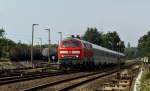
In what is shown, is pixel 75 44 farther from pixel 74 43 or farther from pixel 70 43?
pixel 70 43

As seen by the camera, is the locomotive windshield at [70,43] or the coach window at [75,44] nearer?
the coach window at [75,44]

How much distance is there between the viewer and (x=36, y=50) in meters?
90.2

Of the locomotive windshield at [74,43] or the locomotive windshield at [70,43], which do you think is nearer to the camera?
the locomotive windshield at [74,43]

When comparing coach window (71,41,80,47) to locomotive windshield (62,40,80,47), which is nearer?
coach window (71,41,80,47)

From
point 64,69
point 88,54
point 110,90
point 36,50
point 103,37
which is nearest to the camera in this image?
point 110,90

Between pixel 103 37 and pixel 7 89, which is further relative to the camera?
pixel 103 37

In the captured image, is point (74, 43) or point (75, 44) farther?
point (74, 43)

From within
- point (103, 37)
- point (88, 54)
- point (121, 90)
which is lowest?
point (121, 90)

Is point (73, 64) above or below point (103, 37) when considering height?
below

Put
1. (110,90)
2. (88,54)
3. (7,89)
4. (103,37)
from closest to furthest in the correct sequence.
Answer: (110,90) < (7,89) < (88,54) < (103,37)

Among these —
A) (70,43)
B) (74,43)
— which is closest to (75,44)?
(74,43)

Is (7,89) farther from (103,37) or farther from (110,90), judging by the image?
(103,37)

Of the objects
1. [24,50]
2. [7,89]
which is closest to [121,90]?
[7,89]

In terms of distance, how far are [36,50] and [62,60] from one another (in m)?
46.9
